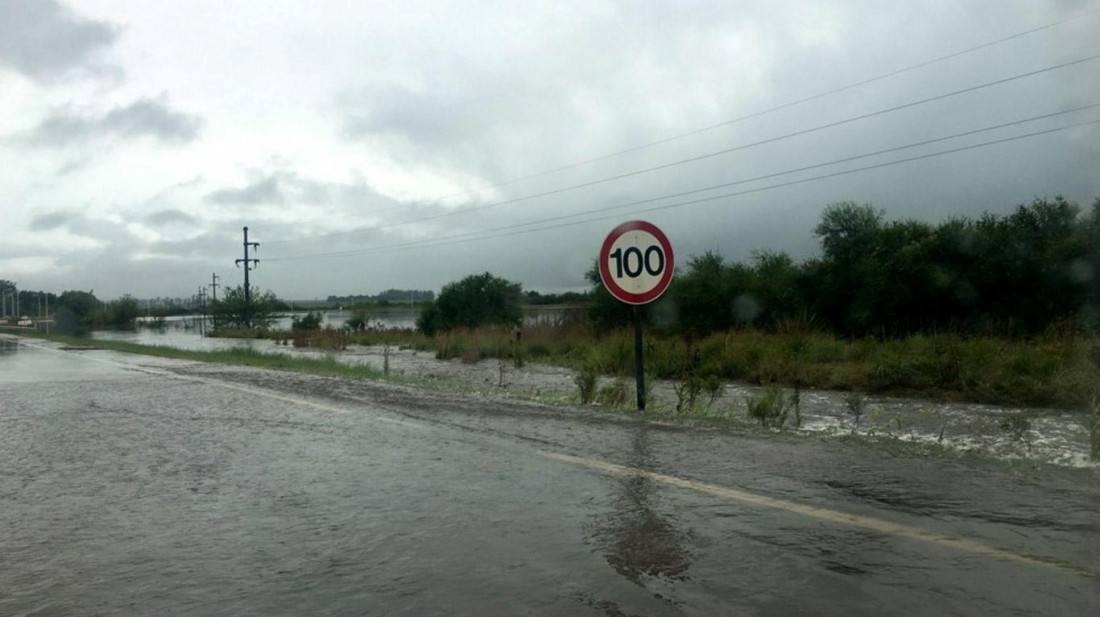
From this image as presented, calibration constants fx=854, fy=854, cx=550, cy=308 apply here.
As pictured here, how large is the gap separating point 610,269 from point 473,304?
48.6 m

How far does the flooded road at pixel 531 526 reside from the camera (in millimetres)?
4227

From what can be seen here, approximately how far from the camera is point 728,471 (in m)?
6.92

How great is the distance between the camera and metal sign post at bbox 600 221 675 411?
10.8m

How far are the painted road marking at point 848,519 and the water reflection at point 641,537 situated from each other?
31 cm

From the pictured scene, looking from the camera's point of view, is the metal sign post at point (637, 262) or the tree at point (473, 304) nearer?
the metal sign post at point (637, 262)

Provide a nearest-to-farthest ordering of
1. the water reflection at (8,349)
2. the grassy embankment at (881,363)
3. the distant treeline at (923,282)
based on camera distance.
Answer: the grassy embankment at (881,363)
the distant treeline at (923,282)
the water reflection at (8,349)

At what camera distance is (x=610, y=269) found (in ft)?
35.7

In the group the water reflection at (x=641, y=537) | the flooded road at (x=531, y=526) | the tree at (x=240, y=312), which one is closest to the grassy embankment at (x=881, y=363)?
the flooded road at (x=531, y=526)

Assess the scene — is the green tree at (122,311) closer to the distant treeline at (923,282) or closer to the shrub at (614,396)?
the distant treeline at (923,282)

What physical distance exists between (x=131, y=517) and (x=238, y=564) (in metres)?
1.58

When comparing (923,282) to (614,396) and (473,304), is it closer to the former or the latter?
(614,396)

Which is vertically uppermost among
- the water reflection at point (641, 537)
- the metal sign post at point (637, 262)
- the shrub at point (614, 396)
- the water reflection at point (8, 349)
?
the metal sign post at point (637, 262)

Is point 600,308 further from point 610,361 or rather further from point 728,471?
point 728,471

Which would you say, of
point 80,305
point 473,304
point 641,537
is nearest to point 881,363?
point 641,537
